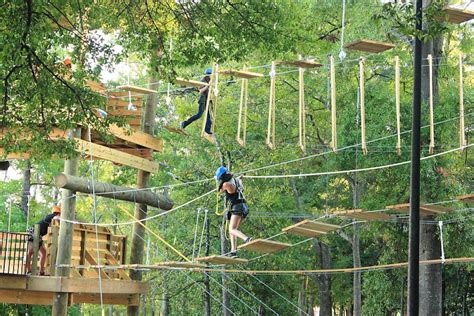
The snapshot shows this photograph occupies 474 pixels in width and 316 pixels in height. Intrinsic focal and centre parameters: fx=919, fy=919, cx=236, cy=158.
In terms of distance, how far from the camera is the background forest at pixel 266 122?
13023 millimetres

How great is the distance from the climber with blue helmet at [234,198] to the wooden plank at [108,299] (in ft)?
16.2

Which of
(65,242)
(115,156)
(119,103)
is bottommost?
(65,242)

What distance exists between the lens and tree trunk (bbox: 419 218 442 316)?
21344mm

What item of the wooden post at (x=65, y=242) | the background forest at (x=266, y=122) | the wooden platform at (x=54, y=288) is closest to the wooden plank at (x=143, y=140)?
the background forest at (x=266, y=122)

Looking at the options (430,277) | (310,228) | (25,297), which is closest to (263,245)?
(310,228)

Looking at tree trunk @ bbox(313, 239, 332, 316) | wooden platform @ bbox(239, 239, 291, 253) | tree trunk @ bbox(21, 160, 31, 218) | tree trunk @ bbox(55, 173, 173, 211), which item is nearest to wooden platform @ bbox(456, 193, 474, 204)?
wooden platform @ bbox(239, 239, 291, 253)

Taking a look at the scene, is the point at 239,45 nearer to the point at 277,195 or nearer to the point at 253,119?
the point at 253,119

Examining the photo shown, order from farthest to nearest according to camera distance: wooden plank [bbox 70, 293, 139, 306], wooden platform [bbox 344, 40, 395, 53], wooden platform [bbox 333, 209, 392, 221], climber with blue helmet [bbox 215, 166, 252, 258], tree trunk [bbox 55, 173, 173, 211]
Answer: wooden plank [bbox 70, 293, 139, 306]
tree trunk [bbox 55, 173, 173, 211]
climber with blue helmet [bbox 215, 166, 252, 258]
wooden platform [bbox 344, 40, 395, 53]
wooden platform [bbox 333, 209, 392, 221]

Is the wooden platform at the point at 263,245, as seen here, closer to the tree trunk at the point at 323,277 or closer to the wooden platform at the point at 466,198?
the wooden platform at the point at 466,198

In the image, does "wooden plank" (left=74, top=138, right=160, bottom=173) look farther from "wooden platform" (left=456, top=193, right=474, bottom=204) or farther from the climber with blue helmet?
"wooden platform" (left=456, top=193, right=474, bottom=204)

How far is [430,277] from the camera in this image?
21.4 metres

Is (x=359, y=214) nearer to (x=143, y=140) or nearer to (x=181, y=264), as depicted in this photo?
(x=181, y=264)

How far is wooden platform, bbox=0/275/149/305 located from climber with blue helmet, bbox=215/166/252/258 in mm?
3793

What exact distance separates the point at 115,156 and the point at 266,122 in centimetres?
995
